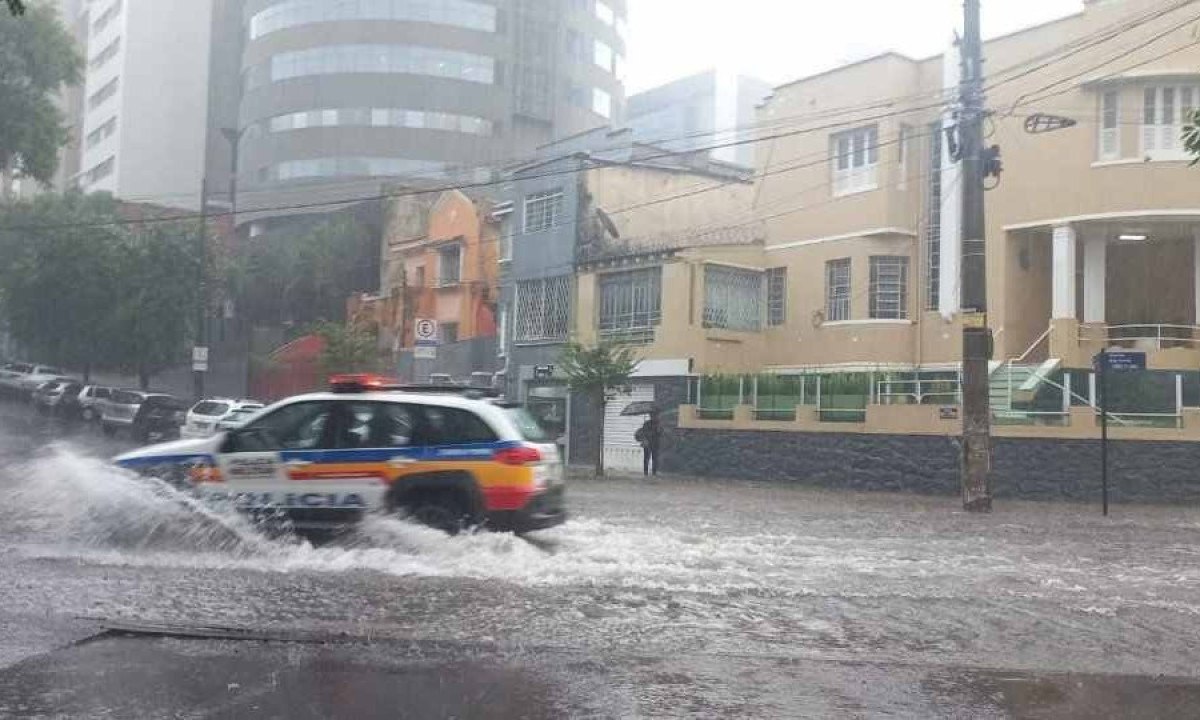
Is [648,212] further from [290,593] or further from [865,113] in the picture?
[290,593]

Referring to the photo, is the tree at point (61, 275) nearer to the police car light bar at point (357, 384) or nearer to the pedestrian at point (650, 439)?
the pedestrian at point (650, 439)

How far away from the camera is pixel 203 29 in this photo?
77.9 meters

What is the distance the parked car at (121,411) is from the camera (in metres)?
33.1

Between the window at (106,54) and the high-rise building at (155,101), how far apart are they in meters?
0.07

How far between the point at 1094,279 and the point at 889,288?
468 centimetres

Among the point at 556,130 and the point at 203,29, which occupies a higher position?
the point at 203,29

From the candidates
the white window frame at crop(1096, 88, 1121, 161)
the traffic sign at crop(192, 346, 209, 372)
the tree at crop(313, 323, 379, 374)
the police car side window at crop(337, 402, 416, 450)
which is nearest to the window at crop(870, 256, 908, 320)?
the white window frame at crop(1096, 88, 1121, 161)

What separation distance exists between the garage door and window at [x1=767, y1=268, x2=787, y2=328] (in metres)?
3.70

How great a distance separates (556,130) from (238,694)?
6353 centimetres

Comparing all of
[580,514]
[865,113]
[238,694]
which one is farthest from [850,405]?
[238,694]

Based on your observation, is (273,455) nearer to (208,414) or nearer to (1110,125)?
(1110,125)

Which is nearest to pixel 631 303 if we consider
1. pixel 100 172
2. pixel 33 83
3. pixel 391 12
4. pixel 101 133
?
pixel 33 83

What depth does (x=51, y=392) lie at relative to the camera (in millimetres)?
39781

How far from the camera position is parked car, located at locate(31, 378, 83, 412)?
39.4 meters
